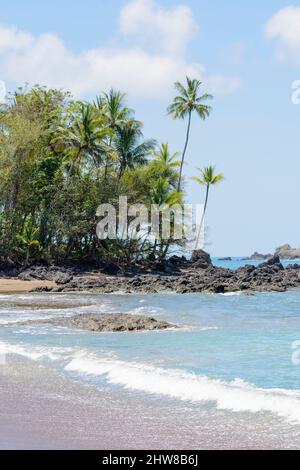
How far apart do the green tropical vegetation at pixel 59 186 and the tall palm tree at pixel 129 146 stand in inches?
39.4

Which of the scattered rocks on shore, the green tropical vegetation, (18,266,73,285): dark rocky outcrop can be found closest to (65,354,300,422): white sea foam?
the scattered rocks on shore

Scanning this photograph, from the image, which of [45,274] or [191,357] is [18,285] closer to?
[45,274]

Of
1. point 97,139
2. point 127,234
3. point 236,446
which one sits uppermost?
point 97,139

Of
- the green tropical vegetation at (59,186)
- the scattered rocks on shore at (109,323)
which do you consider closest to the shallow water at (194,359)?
the scattered rocks on shore at (109,323)

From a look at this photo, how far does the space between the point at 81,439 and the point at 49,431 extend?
425mm

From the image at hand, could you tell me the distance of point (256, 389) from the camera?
9164mm

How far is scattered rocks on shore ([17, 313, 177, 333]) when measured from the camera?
51.5ft

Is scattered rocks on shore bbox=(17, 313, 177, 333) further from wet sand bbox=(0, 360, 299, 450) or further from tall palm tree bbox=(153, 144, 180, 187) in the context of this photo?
tall palm tree bbox=(153, 144, 180, 187)

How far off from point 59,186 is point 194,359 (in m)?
30.7

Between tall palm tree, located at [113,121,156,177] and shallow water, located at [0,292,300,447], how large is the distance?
1073 inches

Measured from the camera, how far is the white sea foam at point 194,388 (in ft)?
26.7

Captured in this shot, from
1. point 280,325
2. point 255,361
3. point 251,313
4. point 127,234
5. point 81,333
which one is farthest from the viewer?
point 127,234

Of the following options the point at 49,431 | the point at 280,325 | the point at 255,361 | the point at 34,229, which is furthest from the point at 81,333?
the point at 34,229
